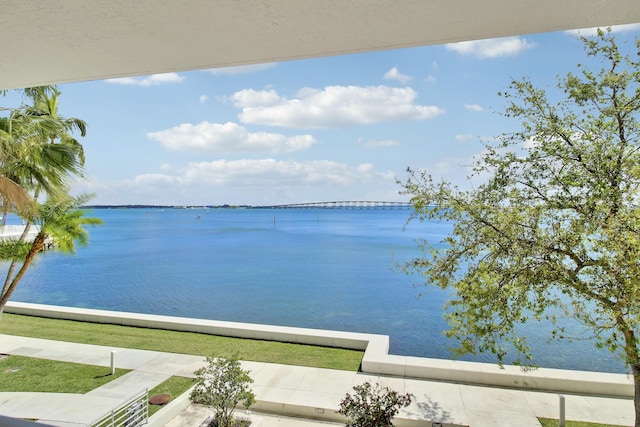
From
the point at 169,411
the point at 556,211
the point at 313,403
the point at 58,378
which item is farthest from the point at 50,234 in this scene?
the point at 556,211

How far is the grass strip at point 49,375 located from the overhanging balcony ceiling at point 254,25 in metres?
6.82

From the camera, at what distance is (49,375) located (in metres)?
7.50

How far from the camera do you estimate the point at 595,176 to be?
15.8 feet

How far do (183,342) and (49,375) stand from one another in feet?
9.23

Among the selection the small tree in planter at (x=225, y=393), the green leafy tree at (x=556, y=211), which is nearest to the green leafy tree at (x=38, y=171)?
the small tree in planter at (x=225, y=393)

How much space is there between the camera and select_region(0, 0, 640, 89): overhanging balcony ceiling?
1683 millimetres

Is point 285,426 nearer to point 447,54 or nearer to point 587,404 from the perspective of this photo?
point 587,404

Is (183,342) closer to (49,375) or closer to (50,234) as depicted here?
(49,375)

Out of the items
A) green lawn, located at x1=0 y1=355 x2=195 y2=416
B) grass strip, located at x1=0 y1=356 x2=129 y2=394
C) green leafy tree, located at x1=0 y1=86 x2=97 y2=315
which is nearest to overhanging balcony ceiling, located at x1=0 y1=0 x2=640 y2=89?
green leafy tree, located at x1=0 y1=86 x2=97 y2=315

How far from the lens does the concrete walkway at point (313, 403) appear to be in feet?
19.9

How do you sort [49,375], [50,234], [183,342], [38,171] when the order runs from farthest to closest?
[183,342]
[50,234]
[49,375]
[38,171]

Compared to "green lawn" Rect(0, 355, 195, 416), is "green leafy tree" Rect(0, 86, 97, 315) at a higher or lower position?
higher

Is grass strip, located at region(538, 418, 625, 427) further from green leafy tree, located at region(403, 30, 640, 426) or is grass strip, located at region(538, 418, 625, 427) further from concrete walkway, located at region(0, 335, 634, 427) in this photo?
green leafy tree, located at region(403, 30, 640, 426)

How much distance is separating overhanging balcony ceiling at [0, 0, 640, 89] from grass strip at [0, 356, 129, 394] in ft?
22.4
